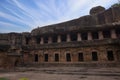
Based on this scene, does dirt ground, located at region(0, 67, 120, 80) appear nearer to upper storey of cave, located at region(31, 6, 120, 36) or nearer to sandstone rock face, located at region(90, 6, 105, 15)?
upper storey of cave, located at region(31, 6, 120, 36)

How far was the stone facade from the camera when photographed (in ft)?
65.8

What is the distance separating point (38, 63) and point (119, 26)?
54.6ft

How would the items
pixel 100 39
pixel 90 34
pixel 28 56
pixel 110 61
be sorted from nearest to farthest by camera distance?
pixel 110 61, pixel 100 39, pixel 90 34, pixel 28 56

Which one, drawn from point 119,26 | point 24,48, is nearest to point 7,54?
point 24,48

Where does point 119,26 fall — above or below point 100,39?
above

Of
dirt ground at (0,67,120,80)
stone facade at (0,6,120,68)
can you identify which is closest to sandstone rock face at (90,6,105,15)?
stone facade at (0,6,120,68)

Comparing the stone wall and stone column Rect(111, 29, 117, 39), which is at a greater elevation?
stone column Rect(111, 29, 117, 39)

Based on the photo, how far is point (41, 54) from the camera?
25.3 metres

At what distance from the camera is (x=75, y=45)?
22.2 m

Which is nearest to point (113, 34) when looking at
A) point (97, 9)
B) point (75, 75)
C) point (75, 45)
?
point (75, 45)

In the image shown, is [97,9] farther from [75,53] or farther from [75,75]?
[75,75]

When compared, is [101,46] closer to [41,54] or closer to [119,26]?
[119,26]

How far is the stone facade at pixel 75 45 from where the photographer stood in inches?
790

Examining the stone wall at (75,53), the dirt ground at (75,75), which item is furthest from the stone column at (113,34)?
the dirt ground at (75,75)
